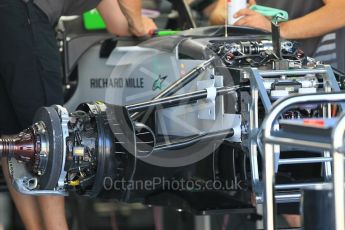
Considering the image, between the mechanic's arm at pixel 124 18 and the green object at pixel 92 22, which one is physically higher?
the mechanic's arm at pixel 124 18

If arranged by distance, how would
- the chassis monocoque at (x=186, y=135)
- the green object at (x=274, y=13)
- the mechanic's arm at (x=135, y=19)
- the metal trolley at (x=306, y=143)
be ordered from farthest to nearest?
the mechanic's arm at (x=135, y=19) → the green object at (x=274, y=13) → the chassis monocoque at (x=186, y=135) → the metal trolley at (x=306, y=143)

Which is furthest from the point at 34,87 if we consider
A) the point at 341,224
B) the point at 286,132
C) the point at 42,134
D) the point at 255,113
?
the point at 341,224

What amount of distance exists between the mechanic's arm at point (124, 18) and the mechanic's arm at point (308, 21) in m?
0.60

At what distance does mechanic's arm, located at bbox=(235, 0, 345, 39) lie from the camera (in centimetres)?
507

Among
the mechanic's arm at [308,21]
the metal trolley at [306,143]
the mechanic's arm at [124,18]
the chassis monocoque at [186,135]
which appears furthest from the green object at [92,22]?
the metal trolley at [306,143]

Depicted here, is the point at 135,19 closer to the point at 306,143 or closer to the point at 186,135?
the point at 186,135

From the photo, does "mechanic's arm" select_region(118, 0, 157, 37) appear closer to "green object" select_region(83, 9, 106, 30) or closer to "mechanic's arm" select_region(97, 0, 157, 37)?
"mechanic's arm" select_region(97, 0, 157, 37)

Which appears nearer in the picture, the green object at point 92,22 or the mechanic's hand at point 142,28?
the mechanic's hand at point 142,28

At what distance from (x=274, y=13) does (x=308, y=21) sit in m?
0.59

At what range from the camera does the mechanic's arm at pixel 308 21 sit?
507 centimetres

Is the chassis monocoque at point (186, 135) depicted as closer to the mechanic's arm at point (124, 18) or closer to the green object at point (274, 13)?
the green object at point (274, 13)

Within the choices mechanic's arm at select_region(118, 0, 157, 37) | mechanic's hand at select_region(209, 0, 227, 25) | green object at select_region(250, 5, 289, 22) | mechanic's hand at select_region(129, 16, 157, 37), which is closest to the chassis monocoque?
green object at select_region(250, 5, 289, 22)

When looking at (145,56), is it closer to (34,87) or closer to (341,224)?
(34,87)

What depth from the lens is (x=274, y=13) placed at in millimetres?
4605
